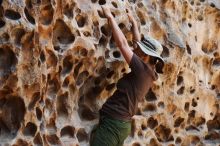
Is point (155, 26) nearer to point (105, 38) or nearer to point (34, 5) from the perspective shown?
point (105, 38)

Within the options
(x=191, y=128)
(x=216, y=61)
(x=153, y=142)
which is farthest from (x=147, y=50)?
(x=216, y=61)

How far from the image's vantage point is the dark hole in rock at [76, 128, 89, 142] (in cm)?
366

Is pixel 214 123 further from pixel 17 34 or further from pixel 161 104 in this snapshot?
pixel 17 34

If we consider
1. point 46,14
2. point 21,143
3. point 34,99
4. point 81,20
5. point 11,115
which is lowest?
point 21,143

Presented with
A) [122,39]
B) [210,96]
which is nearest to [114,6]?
[122,39]

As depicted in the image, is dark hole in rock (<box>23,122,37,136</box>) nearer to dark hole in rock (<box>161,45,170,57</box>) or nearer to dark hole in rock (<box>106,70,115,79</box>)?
dark hole in rock (<box>106,70,115,79</box>)

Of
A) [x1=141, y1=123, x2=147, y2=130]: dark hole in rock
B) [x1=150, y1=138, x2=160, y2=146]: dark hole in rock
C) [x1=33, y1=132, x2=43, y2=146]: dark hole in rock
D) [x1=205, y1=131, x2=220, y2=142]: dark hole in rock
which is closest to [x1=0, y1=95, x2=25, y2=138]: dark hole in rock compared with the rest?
[x1=33, y1=132, x2=43, y2=146]: dark hole in rock

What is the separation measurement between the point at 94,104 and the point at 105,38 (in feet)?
1.65

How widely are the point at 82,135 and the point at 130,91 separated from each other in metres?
0.60

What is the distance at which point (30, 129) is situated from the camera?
3.30 metres

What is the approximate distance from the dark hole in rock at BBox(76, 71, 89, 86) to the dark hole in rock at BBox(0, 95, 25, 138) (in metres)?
0.55

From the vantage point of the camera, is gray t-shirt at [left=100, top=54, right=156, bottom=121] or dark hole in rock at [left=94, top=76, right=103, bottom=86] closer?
gray t-shirt at [left=100, top=54, right=156, bottom=121]

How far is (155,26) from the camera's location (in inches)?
166

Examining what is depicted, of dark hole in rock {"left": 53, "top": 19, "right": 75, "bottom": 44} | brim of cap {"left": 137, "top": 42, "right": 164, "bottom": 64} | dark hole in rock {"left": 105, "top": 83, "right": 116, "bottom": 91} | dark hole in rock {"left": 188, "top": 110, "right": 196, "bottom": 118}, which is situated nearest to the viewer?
brim of cap {"left": 137, "top": 42, "right": 164, "bottom": 64}
